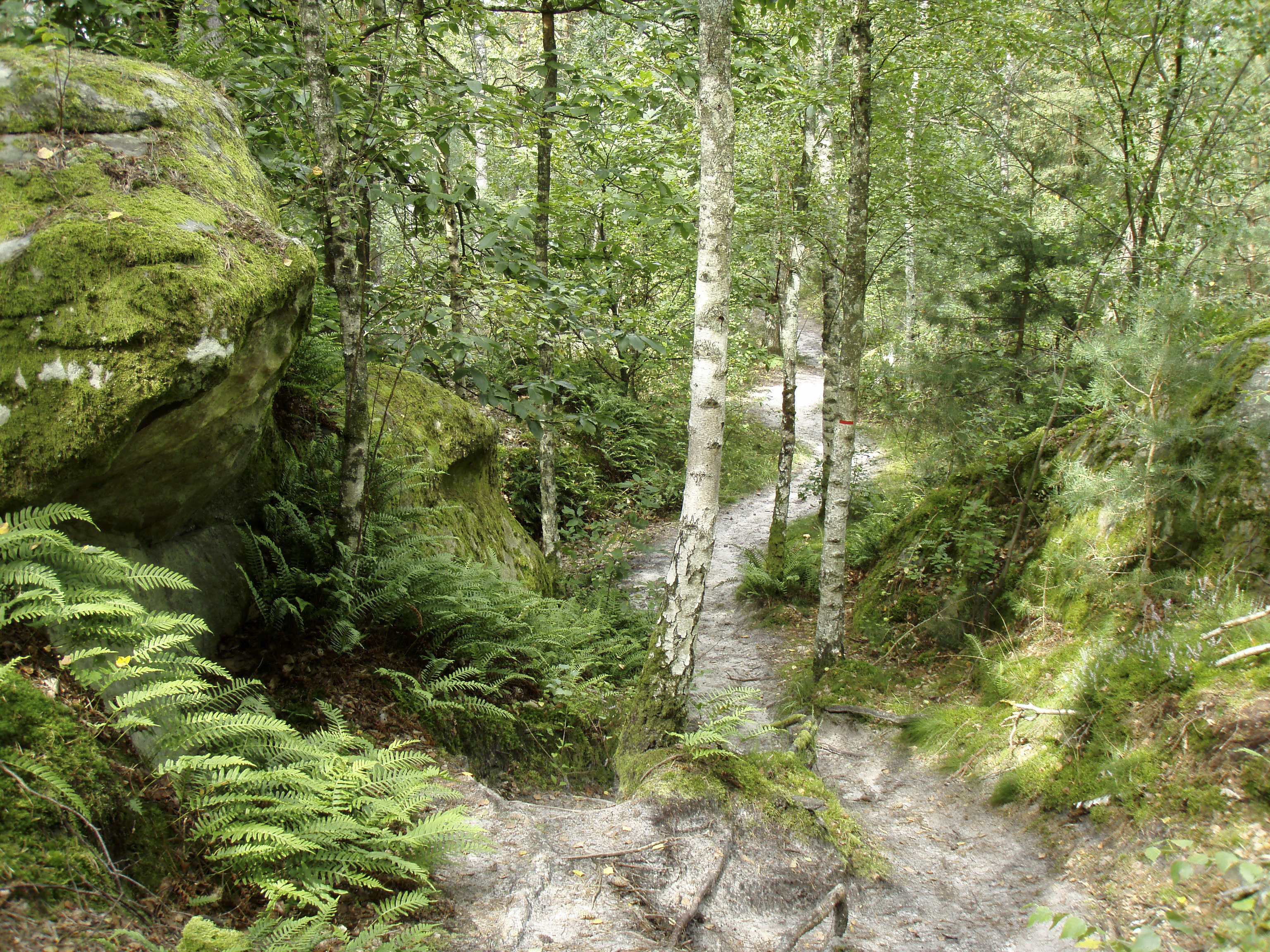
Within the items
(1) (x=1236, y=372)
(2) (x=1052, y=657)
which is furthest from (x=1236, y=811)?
(1) (x=1236, y=372)

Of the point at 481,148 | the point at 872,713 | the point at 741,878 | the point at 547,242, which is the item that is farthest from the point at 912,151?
the point at 481,148

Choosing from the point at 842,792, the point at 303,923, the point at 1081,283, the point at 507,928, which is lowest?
the point at 842,792

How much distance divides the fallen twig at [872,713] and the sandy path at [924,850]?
97 millimetres

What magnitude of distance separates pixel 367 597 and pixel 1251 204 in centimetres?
1765

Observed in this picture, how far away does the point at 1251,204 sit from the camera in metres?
13.8

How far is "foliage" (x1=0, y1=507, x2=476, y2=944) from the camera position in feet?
9.20

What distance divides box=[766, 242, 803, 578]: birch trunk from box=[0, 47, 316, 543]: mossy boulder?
8040mm

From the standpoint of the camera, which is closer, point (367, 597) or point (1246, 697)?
point (1246, 697)

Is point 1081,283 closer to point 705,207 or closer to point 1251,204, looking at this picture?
point 1251,204

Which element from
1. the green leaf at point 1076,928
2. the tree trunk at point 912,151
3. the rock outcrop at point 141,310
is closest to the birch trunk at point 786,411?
the tree trunk at point 912,151

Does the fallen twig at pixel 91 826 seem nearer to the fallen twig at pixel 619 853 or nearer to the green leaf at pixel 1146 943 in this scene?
the fallen twig at pixel 619 853

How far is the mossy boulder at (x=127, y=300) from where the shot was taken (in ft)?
10.4

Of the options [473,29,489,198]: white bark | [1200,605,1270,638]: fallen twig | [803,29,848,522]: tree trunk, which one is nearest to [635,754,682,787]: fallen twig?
[1200,605,1270,638]: fallen twig

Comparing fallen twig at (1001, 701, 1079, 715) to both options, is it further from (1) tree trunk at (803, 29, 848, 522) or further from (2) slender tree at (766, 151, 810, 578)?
(2) slender tree at (766, 151, 810, 578)
